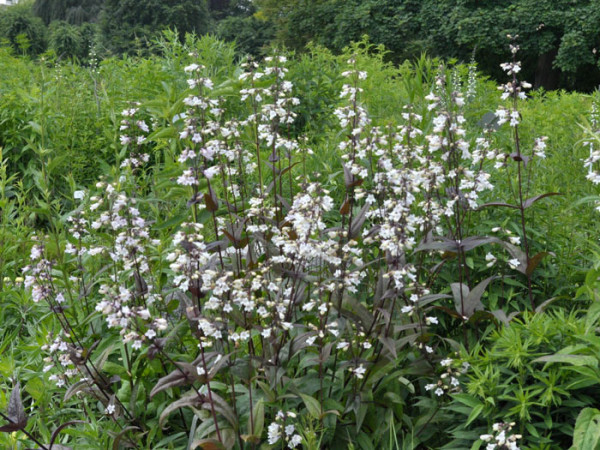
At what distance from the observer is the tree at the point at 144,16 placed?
108ft

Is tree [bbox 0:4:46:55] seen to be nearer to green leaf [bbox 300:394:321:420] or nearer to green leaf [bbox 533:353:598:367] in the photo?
green leaf [bbox 300:394:321:420]

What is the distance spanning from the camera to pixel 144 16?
3369cm

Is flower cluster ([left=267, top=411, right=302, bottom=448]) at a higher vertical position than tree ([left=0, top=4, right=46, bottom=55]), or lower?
lower

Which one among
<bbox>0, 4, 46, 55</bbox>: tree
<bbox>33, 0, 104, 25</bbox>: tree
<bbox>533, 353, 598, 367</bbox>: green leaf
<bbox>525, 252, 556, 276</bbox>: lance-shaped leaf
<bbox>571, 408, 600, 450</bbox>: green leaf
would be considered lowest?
<bbox>571, 408, 600, 450</bbox>: green leaf

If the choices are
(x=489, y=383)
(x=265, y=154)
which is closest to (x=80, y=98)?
(x=265, y=154)

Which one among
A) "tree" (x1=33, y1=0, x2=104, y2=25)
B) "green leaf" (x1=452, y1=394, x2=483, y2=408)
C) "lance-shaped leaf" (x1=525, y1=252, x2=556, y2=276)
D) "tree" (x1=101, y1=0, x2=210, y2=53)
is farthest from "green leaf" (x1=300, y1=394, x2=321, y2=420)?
"tree" (x1=33, y1=0, x2=104, y2=25)

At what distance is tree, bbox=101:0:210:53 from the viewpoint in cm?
3288

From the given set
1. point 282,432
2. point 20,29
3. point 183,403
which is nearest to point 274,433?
point 282,432

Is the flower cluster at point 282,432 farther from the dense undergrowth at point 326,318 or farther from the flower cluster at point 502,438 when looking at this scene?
the flower cluster at point 502,438

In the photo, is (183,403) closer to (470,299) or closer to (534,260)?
(470,299)

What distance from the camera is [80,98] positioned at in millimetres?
6652

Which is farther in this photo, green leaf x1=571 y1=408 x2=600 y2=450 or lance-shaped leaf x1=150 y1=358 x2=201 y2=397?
lance-shaped leaf x1=150 y1=358 x2=201 y2=397

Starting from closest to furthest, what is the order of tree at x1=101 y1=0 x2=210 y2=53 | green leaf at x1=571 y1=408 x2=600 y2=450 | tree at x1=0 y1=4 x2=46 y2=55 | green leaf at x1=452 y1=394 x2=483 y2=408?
green leaf at x1=571 y1=408 x2=600 y2=450
green leaf at x1=452 y1=394 x2=483 y2=408
tree at x1=0 y1=4 x2=46 y2=55
tree at x1=101 y1=0 x2=210 y2=53

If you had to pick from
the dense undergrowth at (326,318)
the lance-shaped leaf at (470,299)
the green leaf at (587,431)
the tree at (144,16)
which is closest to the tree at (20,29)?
the tree at (144,16)
